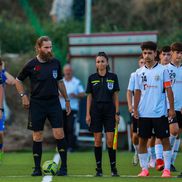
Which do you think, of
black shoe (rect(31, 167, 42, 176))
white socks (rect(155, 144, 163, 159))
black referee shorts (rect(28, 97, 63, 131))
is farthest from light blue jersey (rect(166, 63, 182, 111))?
black shoe (rect(31, 167, 42, 176))

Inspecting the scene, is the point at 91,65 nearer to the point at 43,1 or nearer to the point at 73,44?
the point at 73,44

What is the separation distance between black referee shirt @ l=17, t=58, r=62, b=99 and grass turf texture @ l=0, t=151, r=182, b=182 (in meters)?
1.41

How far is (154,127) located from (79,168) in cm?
287

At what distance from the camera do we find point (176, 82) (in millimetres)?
17422

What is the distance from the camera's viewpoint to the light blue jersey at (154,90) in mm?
16016

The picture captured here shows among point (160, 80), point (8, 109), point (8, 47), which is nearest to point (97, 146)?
point (160, 80)

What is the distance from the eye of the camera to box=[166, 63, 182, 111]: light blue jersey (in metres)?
17.3

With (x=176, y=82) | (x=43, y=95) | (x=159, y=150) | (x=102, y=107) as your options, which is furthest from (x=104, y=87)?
(x=159, y=150)

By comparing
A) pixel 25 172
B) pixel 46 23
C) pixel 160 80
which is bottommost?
pixel 25 172

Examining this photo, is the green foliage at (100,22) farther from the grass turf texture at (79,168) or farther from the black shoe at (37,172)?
the black shoe at (37,172)

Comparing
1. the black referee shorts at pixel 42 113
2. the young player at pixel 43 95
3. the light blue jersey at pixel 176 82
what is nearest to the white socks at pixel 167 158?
the light blue jersey at pixel 176 82

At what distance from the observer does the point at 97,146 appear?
16562 millimetres

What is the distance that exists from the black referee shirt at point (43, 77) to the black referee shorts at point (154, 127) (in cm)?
156

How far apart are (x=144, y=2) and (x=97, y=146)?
16059 mm
